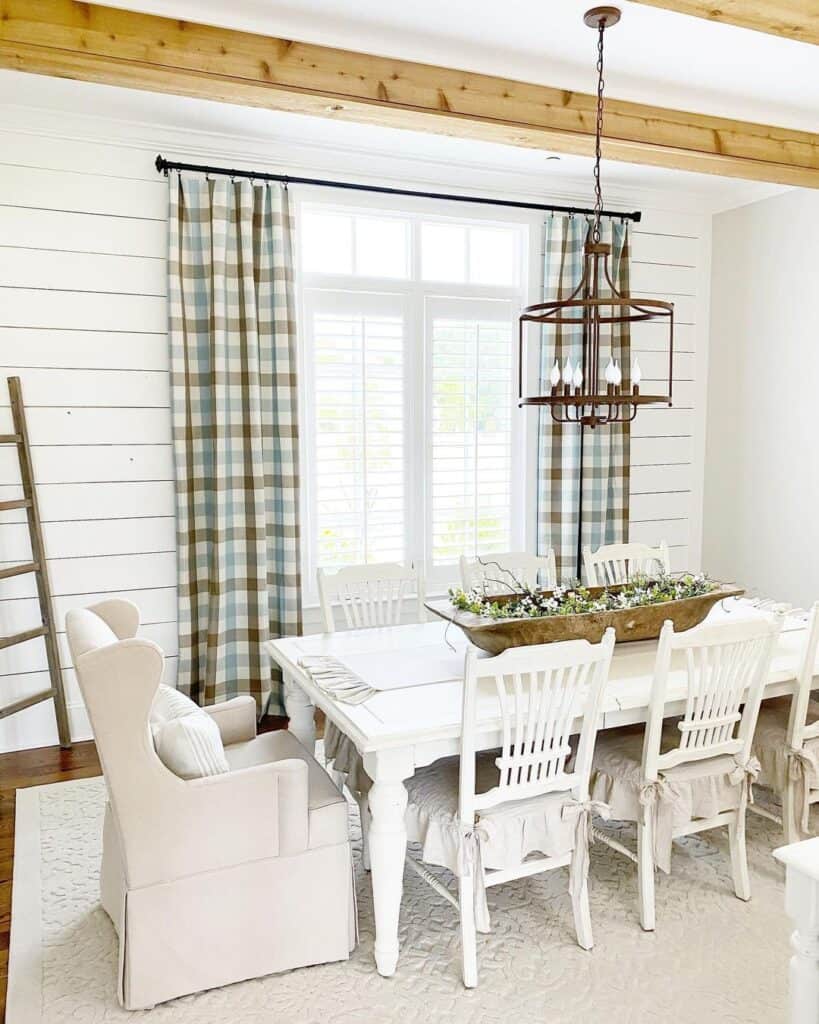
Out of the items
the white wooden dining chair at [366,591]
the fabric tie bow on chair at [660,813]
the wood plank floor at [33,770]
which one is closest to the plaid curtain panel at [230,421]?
the wood plank floor at [33,770]

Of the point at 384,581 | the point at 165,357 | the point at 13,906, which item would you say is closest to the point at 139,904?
the point at 13,906

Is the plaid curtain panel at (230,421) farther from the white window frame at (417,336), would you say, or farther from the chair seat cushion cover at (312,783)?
the chair seat cushion cover at (312,783)

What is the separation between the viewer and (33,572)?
393 cm

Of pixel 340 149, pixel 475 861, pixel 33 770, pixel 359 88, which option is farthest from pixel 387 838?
pixel 340 149

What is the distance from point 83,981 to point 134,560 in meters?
2.08

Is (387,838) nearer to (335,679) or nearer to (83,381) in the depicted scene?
(335,679)

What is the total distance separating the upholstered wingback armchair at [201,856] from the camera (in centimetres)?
213

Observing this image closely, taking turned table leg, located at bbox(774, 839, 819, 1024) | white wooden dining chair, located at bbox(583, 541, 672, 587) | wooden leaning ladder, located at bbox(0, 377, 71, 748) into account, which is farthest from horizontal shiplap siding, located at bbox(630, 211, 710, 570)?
turned table leg, located at bbox(774, 839, 819, 1024)

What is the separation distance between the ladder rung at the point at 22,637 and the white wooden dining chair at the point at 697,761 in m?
2.52

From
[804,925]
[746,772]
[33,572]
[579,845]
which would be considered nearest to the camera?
A: [804,925]

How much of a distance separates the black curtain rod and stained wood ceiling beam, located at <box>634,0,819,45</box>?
6.99 ft

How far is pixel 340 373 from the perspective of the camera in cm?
452

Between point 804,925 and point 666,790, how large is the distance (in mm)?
952

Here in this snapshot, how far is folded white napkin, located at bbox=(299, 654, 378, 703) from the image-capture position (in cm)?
256
